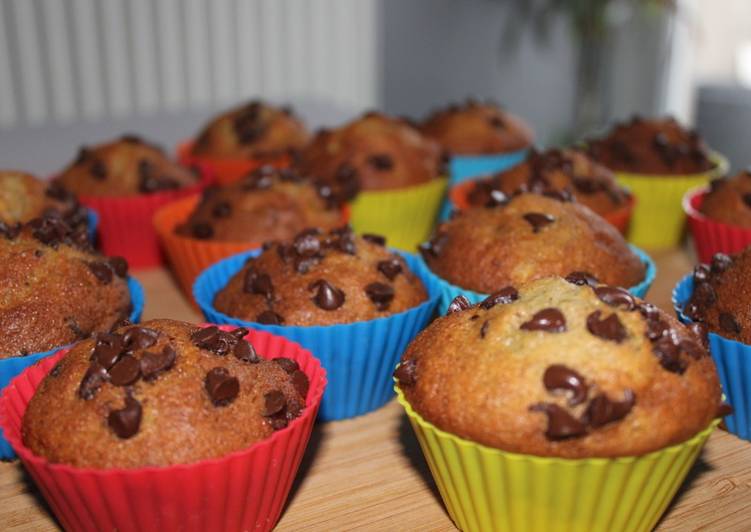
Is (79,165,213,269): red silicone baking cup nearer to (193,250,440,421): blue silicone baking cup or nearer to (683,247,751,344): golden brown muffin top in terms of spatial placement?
(193,250,440,421): blue silicone baking cup

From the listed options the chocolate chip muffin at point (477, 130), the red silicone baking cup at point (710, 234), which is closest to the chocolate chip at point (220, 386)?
the red silicone baking cup at point (710, 234)

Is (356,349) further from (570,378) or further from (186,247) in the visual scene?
(186,247)

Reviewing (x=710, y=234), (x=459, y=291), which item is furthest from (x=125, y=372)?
(x=710, y=234)

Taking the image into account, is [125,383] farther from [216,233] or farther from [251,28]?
[251,28]

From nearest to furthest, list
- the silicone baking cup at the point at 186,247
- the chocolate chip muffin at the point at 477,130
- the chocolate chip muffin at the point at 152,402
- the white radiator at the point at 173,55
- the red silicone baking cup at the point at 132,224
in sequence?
the chocolate chip muffin at the point at 152,402, the silicone baking cup at the point at 186,247, the red silicone baking cup at the point at 132,224, the chocolate chip muffin at the point at 477,130, the white radiator at the point at 173,55

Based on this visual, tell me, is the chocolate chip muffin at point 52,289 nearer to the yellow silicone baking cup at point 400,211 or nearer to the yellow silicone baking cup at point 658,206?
the yellow silicone baking cup at point 400,211

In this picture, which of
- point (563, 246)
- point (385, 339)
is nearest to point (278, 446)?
point (385, 339)

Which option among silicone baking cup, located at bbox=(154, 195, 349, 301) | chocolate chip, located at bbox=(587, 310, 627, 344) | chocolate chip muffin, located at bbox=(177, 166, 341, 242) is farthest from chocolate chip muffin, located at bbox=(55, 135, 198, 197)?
chocolate chip, located at bbox=(587, 310, 627, 344)
